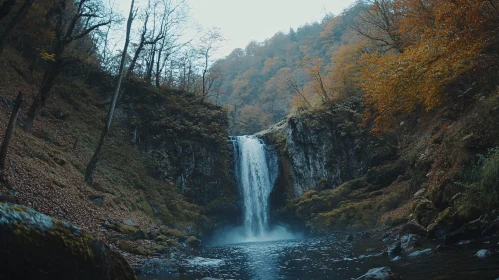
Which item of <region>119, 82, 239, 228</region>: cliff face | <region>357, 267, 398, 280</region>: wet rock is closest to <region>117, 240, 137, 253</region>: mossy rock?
<region>357, 267, 398, 280</region>: wet rock

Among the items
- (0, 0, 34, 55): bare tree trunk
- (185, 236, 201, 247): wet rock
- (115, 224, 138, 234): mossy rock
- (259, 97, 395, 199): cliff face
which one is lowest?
(185, 236, 201, 247): wet rock

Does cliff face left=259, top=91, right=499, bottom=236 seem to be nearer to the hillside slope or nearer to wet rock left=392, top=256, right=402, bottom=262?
wet rock left=392, top=256, right=402, bottom=262

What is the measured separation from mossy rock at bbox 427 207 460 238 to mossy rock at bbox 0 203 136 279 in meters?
9.20

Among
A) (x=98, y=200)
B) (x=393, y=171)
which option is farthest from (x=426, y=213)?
(x=98, y=200)

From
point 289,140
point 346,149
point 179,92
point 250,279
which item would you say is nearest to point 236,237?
point 289,140

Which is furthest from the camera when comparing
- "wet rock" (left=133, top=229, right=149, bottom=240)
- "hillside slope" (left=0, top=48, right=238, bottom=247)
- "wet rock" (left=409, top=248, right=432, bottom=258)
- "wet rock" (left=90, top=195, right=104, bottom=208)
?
"wet rock" (left=90, top=195, right=104, bottom=208)

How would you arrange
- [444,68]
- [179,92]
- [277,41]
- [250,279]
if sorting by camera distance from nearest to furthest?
1. [250,279]
2. [444,68]
3. [179,92]
4. [277,41]

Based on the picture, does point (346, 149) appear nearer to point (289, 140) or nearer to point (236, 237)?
point (289, 140)

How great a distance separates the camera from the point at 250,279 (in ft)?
25.1

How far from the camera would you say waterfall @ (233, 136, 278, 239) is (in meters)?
23.7

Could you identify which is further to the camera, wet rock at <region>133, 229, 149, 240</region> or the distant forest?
wet rock at <region>133, 229, 149, 240</region>

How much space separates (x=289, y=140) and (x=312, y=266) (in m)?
18.5

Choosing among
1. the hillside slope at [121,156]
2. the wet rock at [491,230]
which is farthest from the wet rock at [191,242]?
the wet rock at [491,230]

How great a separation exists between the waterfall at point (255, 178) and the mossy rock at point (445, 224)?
15.4 meters
